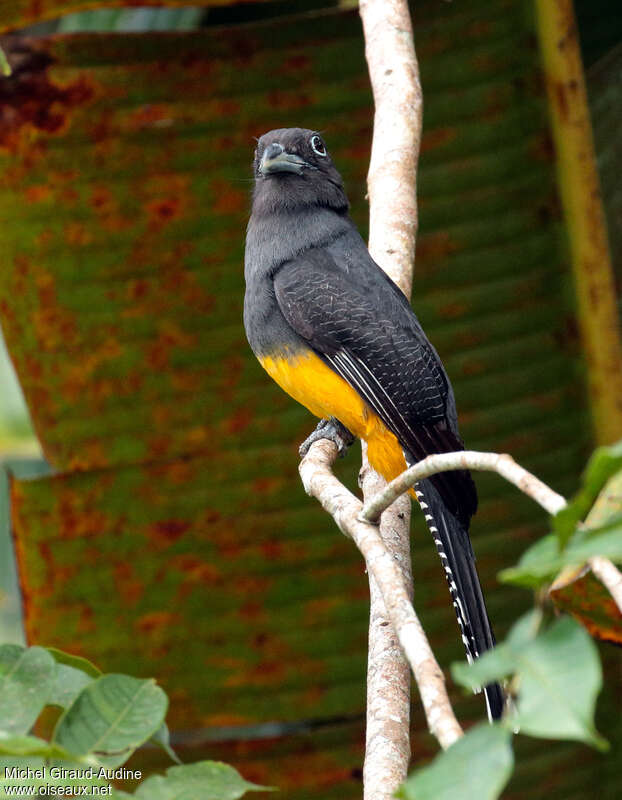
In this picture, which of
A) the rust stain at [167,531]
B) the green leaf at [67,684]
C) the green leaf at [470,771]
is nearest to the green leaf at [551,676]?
the green leaf at [470,771]

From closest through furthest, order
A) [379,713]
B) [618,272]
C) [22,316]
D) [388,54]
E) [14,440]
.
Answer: [379,713], [388,54], [22,316], [618,272], [14,440]

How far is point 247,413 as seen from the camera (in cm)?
380

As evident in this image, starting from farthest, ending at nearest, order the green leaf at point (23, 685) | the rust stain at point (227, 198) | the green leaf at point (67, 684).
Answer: the rust stain at point (227, 198) → the green leaf at point (67, 684) → the green leaf at point (23, 685)

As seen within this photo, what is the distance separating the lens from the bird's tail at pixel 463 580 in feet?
8.64

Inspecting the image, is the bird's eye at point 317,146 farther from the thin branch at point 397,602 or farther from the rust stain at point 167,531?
the thin branch at point 397,602

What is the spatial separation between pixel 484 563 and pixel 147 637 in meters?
1.23

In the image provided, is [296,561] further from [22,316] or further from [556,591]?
[556,591]

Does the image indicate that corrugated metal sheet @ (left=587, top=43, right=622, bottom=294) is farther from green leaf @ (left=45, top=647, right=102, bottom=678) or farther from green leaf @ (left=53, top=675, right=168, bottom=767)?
green leaf @ (left=53, top=675, right=168, bottom=767)

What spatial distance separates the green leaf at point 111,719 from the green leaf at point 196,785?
9 centimetres

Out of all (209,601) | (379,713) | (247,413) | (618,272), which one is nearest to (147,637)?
(209,601)

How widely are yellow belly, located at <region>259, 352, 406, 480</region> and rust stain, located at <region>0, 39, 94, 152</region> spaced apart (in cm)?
120

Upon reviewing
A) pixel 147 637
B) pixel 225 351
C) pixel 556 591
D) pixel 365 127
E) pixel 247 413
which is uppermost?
pixel 365 127

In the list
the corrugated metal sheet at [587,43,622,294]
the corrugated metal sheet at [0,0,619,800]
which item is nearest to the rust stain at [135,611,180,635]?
the corrugated metal sheet at [0,0,619,800]

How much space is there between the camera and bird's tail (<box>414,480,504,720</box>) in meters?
2.63
